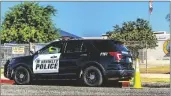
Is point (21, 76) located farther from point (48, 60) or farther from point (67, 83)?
point (67, 83)

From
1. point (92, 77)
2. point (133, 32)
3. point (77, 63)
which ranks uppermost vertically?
point (133, 32)

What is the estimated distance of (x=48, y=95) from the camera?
1073 centimetres

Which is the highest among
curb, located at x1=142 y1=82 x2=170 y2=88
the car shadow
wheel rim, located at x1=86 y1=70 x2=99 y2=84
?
wheel rim, located at x1=86 y1=70 x2=99 y2=84

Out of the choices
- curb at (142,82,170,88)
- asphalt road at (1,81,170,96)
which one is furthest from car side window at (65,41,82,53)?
curb at (142,82,170,88)

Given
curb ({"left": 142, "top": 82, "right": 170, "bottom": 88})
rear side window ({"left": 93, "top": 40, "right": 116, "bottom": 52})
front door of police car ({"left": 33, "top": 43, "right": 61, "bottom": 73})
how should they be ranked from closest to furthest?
rear side window ({"left": 93, "top": 40, "right": 116, "bottom": 52})
front door of police car ({"left": 33, "top": 43, "right": 61, "bottom": 73})
curb ({"left": 142, "top": 82, "right": 170, "bottom": 88})

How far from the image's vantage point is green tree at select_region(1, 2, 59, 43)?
1513 inches

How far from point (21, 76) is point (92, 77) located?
2.65 metres

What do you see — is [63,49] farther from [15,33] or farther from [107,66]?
[15,33]

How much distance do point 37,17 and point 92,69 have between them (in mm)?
27193

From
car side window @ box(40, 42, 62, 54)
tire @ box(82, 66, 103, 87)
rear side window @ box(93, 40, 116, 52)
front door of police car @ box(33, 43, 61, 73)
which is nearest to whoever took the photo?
tire @ box(82, 66, 103, 87)

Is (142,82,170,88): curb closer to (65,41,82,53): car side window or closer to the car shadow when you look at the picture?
the car shadow

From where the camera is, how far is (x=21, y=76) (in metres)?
13.9

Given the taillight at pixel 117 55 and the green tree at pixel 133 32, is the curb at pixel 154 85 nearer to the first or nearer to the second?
the taillight at pixel 117 55

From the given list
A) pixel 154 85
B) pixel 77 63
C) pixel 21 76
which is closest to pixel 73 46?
pixel 77 63
